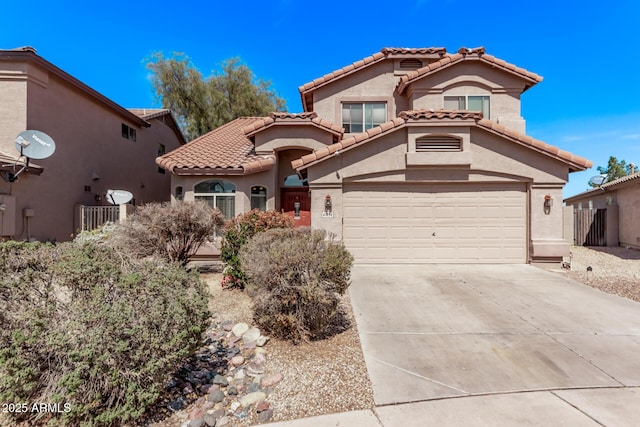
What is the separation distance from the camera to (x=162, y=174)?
21297mm

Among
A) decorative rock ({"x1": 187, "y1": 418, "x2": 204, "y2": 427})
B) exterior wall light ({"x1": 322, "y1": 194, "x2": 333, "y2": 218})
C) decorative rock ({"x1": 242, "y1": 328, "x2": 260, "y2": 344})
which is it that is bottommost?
decorative rock ({"x1": 187, "y1": 418, "x2": 204, "y2": 427})

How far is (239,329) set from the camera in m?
Answer: 5.47

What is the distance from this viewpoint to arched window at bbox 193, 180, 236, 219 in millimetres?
12289

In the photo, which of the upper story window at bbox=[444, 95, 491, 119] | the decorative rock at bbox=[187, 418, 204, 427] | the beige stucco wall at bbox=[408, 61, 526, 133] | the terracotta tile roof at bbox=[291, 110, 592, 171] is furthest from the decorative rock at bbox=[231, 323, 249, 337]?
the upper story window at bbox=[444, 95, 491, 119]

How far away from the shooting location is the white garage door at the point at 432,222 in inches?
433

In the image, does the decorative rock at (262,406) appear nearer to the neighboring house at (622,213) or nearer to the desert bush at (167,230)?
the desert bush at (167,230)

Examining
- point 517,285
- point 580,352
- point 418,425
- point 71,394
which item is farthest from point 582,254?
point 71,394

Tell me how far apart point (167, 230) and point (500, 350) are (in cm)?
784

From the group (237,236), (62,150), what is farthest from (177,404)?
(62,150)

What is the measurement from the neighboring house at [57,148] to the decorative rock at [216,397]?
1106 cm

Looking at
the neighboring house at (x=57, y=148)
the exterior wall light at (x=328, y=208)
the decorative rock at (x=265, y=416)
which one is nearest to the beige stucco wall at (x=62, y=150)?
the neighboring house at (x=57, y=148)

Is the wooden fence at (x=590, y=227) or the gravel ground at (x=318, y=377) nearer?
the gravel ground at (x=318, y=377)

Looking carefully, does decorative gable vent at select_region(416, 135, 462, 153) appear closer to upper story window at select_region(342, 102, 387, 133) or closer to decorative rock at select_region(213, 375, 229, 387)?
upper story window at select_region(342, 102, 387, 133)

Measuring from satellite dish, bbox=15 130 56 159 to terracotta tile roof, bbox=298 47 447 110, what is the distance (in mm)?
10062
